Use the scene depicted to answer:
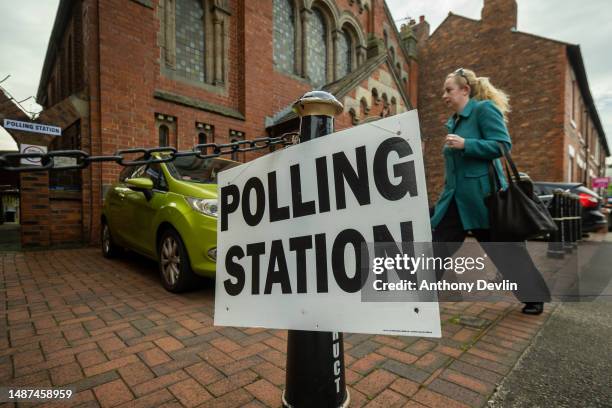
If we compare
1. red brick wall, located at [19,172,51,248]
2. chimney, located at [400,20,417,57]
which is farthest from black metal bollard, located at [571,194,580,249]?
chimney, located at [400,20,417,57]

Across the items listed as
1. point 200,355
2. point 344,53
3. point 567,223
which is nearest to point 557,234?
point 567,223

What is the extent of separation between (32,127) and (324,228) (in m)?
7.05

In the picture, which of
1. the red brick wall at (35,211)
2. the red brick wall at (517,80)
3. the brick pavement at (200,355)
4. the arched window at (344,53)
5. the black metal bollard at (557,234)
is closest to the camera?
the brick pavement at (200,355)

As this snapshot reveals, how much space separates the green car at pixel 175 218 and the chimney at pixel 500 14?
17.4m

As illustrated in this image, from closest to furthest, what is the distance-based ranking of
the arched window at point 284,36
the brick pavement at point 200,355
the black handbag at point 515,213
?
1. the brick pavement at point 200,355
2. the black handbag at point 515,213
3. the arched window at point 284,36

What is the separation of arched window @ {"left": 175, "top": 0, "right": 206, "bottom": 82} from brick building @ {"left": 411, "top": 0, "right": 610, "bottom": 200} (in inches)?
394

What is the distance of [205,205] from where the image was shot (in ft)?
11.1

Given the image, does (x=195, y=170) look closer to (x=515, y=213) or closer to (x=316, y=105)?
(x=316, y=105)

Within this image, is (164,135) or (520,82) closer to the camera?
(164,135)

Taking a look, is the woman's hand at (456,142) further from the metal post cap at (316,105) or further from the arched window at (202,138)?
the arched window at (202,138)

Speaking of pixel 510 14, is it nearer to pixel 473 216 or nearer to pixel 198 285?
pixel 473 216

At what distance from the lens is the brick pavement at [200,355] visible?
173 centimetres

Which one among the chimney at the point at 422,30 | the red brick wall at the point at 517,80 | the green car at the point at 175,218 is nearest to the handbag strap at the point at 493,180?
the green car at the point at 175,218

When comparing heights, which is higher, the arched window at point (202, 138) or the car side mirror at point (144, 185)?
the arched window at point (202, 138)
